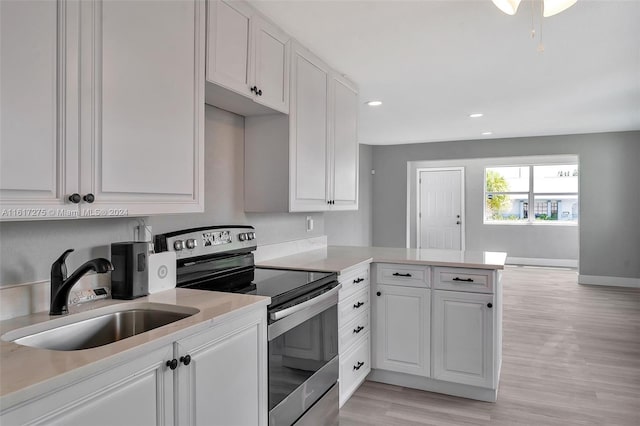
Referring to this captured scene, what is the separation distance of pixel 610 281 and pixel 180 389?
23.8 feet

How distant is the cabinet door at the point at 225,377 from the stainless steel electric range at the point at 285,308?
100mm

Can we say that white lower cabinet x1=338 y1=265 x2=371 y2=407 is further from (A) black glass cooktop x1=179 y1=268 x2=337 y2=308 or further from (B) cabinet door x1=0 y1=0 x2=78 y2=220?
(B) cabinet door x1=0 y1=0 x2=78 y2=220

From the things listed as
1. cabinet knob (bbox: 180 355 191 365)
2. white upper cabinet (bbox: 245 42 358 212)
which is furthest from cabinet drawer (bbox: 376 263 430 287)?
cabinet knob (bbox: 180 355 191 365)

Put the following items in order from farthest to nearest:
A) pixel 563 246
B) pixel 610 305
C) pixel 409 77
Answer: pixel 563 246, pixel 610 305, pixel 409 77

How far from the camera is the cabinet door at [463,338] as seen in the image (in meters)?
2.75

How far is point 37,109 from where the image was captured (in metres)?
1.20

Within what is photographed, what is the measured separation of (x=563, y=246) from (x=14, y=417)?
9239 millimetres

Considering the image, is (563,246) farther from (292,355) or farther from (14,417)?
(14,417)

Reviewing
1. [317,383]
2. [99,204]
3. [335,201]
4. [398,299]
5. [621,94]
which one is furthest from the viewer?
[621,94]

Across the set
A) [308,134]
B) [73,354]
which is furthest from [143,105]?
[308,134]

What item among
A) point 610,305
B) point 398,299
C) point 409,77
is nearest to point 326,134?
point 409,77

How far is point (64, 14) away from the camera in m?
1.26

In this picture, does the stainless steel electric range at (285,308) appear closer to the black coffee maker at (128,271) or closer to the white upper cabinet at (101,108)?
the black coffee maker at (128,271)

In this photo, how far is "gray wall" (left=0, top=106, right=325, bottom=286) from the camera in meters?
1.43
